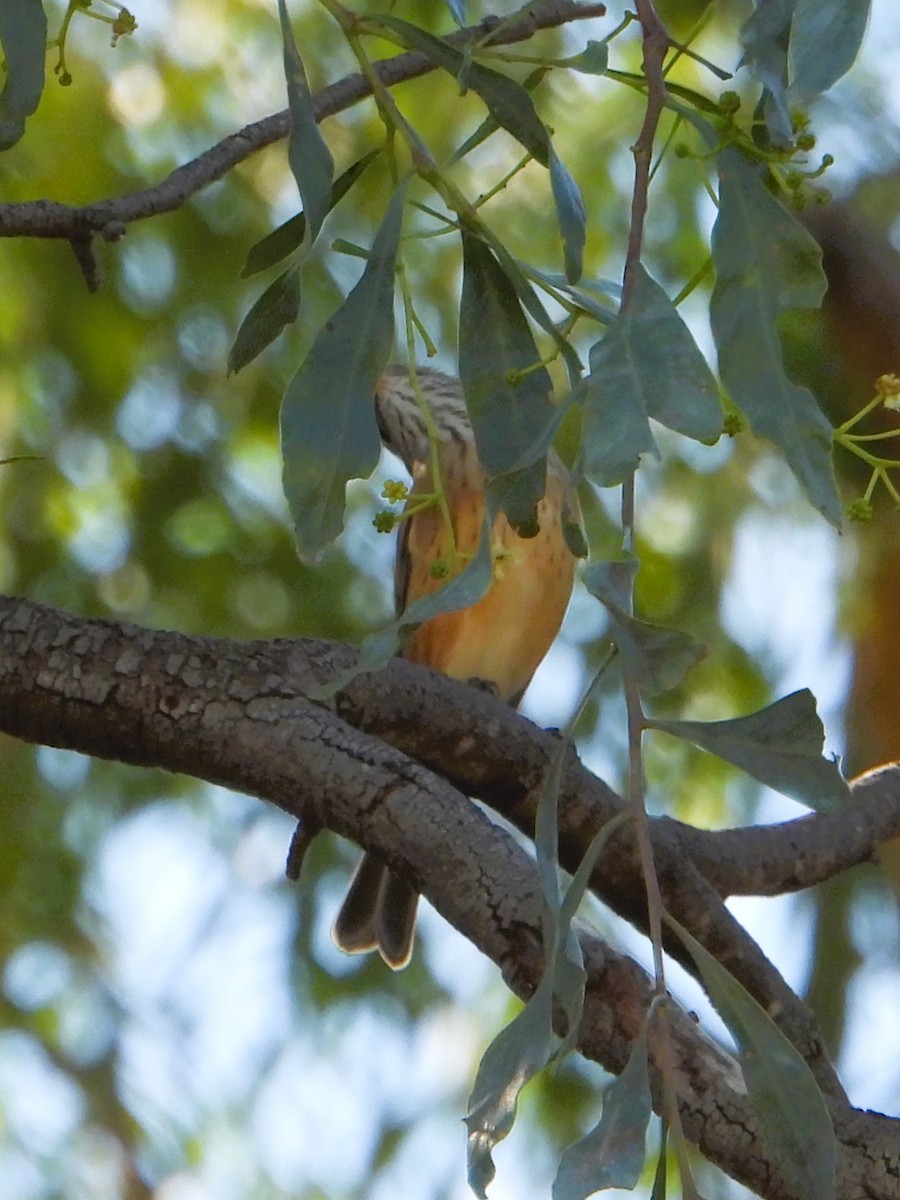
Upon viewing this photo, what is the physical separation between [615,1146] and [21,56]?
1110mm

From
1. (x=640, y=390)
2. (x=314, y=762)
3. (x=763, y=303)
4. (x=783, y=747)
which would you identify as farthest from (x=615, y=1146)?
(x=314, y=762)

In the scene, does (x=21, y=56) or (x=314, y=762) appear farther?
(x=314, y=762)

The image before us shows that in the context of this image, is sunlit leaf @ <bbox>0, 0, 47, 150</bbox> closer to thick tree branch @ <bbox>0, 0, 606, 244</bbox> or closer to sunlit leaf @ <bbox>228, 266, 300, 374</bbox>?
sunlit leaf @ <bbox>228, 266, 300, 374</bbox>

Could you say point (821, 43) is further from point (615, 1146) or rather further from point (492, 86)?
point (615, 1146)

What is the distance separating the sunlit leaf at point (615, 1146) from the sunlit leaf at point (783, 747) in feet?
0.69

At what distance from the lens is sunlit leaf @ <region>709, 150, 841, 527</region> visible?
52.6 inches

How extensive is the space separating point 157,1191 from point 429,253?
205 centimetres

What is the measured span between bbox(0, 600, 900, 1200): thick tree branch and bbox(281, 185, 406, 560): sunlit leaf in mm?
558

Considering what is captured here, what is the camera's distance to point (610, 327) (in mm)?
1368

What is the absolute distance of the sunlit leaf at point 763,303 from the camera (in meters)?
1.34

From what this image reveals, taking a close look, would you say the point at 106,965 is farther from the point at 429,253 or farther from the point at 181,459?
the point at 429,253

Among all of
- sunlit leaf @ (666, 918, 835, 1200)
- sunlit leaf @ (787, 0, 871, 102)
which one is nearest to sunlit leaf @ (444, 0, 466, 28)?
sunlit leaf @ (787, 0, 871, 102)

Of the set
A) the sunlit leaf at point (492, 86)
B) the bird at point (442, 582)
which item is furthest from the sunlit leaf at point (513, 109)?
the bird at point (442, 582)

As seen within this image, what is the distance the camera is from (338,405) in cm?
149
